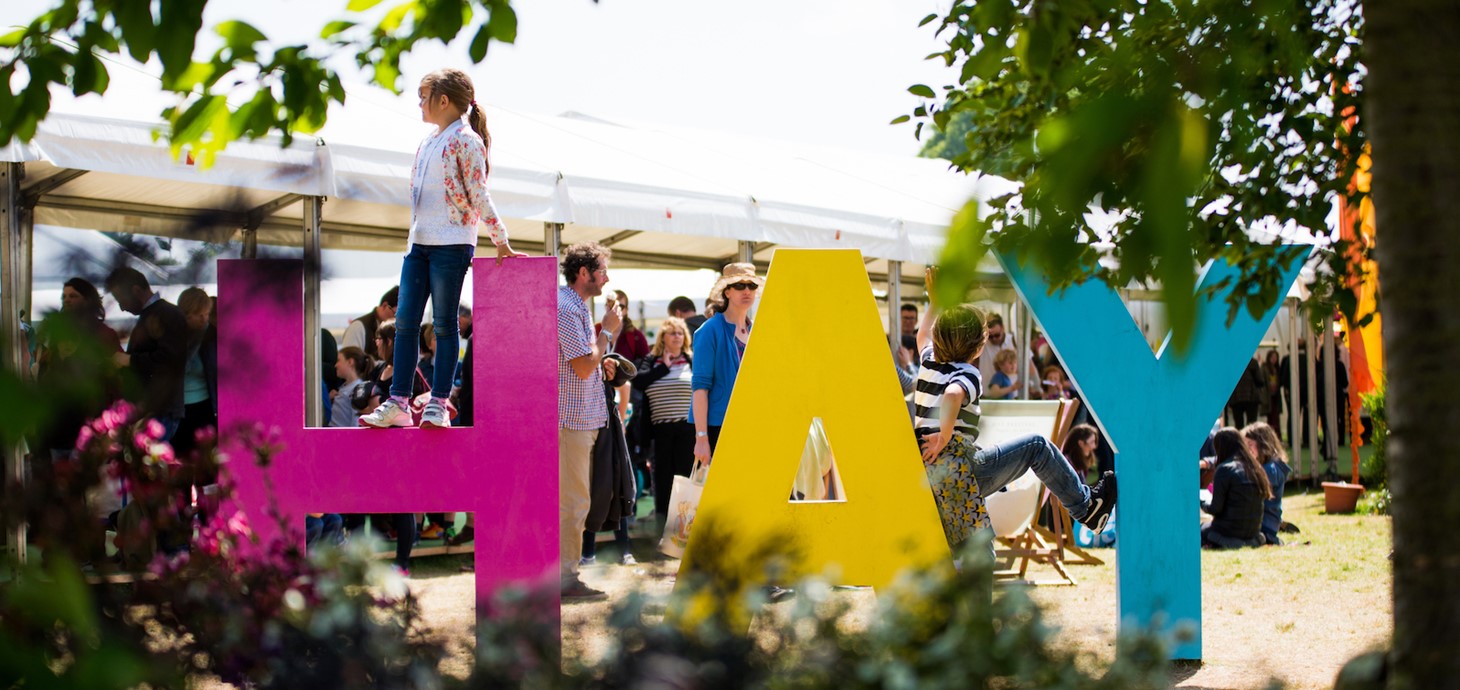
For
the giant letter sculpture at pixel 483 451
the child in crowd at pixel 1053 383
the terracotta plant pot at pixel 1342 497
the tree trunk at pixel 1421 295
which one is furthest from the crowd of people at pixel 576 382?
the child in crowd at pixel 1053 383

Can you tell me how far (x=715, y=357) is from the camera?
23.3 feet

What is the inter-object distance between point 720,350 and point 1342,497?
24.2 ft

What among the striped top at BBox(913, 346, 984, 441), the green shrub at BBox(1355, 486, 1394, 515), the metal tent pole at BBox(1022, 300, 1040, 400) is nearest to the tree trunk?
the striped top at BBox(913, 346, 984, 441)

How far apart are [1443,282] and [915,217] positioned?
9.83 metres

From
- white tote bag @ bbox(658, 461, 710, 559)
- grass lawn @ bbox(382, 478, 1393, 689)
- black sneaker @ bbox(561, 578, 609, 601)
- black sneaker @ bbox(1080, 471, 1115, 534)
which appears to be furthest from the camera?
white tote bag @ bbox(658, 461, 710, 559)

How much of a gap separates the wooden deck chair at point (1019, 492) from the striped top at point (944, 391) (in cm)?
268

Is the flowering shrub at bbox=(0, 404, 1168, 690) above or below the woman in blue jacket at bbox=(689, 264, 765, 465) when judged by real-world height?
below

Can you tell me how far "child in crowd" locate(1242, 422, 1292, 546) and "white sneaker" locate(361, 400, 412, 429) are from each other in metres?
7.35

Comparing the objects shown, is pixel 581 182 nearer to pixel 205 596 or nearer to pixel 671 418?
pixel 671 418

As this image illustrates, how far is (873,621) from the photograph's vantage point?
5.82ft

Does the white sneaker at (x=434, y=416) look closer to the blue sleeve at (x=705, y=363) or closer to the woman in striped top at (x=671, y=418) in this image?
the blue sleeve at (x=705, y=363)

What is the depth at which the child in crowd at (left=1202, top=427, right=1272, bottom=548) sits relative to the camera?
9.29m

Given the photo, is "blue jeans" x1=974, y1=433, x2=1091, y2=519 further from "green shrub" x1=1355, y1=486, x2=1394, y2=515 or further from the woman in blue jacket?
"green shrub" x1=1355, y1=486, x2=1394, y2=515

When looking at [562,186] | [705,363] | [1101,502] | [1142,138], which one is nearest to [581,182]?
[562,186]
